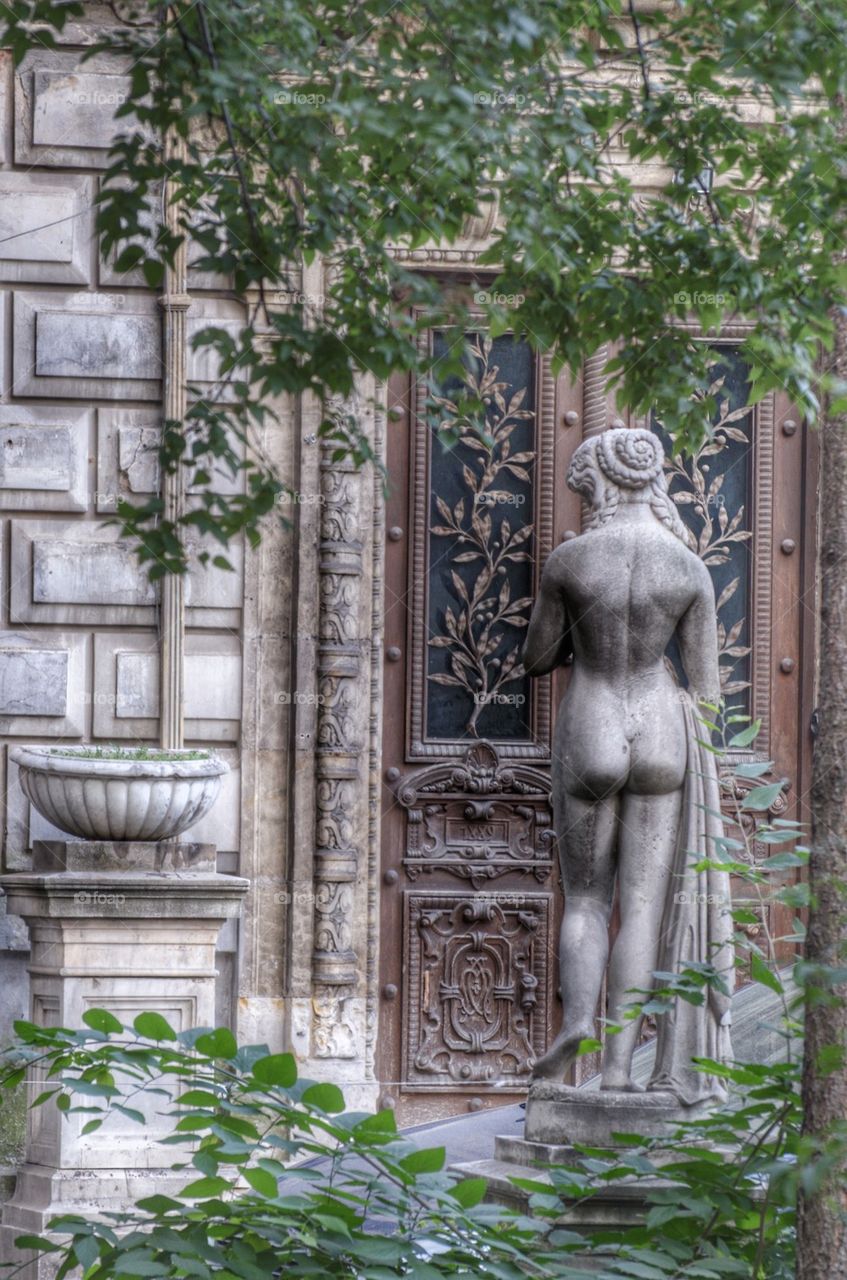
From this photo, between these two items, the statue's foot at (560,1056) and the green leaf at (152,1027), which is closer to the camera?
the green leaf at (152,1027)

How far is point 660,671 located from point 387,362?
236cm

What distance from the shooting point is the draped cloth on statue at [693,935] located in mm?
5391

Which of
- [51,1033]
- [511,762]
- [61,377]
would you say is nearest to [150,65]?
[51,1033]

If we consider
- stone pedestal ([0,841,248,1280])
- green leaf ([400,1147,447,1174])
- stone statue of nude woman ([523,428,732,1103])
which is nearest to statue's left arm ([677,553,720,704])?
stone statue of nude woman ([523,428,732,1103])

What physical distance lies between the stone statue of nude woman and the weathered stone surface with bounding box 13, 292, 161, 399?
327 centimetres

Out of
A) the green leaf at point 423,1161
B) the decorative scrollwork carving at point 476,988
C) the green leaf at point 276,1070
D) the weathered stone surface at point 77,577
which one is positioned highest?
the weathered stone surface at point 77,577

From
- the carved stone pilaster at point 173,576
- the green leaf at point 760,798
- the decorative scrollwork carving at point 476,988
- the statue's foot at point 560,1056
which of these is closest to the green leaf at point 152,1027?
the green leaf at point 760,798

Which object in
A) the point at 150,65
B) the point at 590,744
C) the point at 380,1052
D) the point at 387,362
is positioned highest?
the point at 150,65

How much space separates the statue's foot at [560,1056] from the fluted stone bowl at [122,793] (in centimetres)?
172

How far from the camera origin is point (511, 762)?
8.61m

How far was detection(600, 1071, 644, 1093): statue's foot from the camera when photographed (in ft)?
17.6

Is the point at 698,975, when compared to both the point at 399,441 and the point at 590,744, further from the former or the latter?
the point at 399,441

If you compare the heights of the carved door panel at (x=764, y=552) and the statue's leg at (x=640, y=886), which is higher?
the carved door panel at (x=764, y=552)

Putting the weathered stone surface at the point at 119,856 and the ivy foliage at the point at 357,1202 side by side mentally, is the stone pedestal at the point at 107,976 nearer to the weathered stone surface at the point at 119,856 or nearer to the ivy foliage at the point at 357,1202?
the weathered stone surface at the point at 119,856
